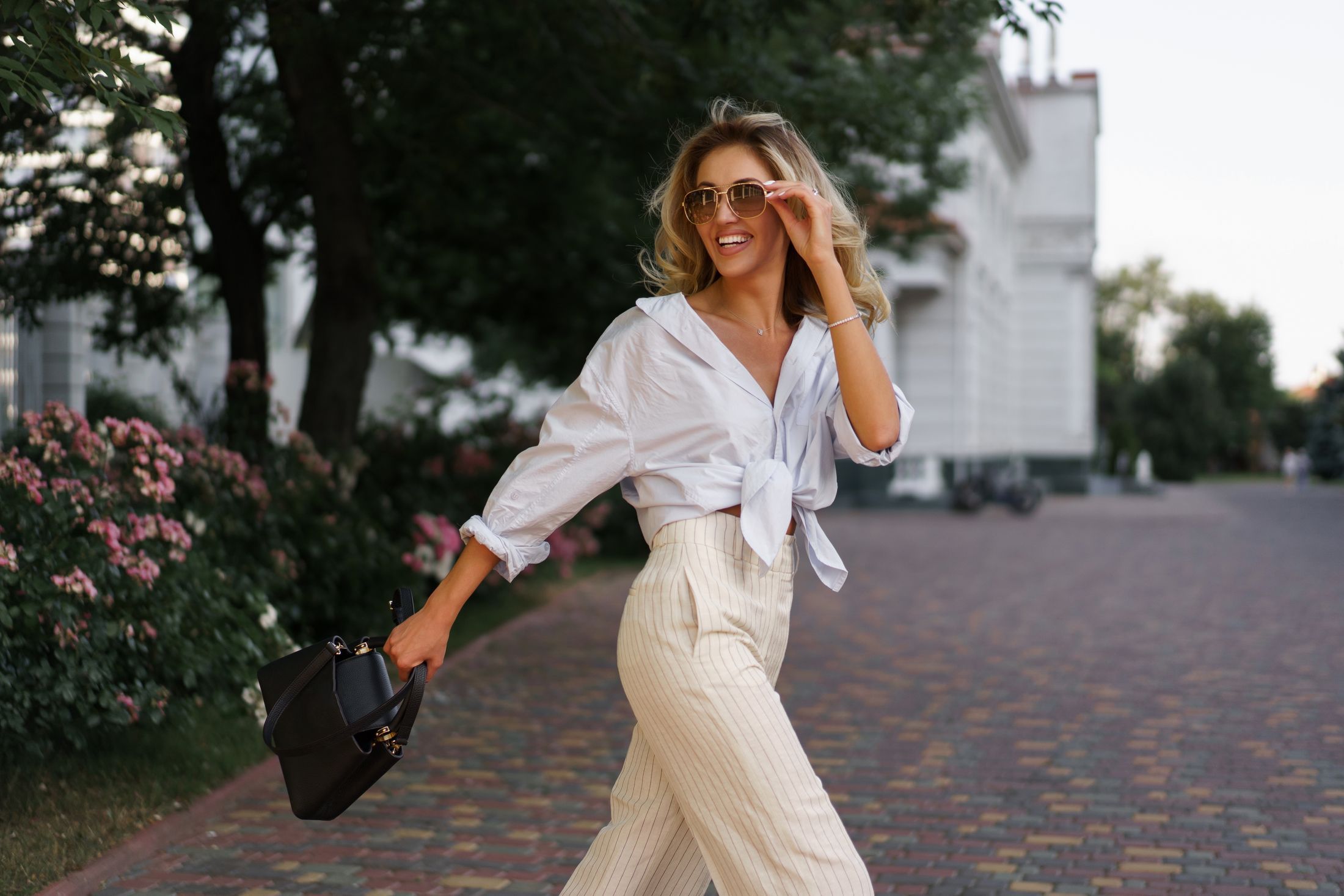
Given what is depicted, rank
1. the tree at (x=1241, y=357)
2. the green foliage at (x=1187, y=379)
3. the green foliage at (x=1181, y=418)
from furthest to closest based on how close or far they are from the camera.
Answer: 1. the tree at (x=1241, y=357)
2. the green foliage at (x=1187, y=379)
3. the green foliage at (x=1181, y=418)

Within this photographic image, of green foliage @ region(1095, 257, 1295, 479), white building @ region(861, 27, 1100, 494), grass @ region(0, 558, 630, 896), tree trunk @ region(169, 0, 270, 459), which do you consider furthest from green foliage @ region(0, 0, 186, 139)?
green foliage @ region(1095, 257, 1295, 479)

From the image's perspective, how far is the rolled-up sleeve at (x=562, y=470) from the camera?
256 cm

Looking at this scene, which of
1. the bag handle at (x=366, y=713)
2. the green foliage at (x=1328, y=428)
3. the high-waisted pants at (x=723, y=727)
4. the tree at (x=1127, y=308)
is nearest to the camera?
the high-waisted pants at (x=723, y=727)

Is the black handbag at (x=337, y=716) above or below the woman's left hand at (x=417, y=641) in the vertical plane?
below

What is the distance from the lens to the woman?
242cm

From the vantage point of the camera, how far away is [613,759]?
20.1 feet

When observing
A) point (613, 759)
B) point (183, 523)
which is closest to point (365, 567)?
point (183, 523)

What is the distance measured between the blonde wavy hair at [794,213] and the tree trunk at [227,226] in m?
5.73

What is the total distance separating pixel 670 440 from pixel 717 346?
0.19 m

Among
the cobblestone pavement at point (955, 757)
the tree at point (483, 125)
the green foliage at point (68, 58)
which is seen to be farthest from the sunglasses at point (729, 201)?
the tree at point (483, 125)

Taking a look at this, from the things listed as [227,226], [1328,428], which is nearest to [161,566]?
[227,226]

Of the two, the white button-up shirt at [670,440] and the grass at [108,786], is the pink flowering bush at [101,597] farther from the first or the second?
the white button-up shirt at [670,440]

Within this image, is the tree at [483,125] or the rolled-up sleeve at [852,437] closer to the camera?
the rolled-up sleeve at [852,437]

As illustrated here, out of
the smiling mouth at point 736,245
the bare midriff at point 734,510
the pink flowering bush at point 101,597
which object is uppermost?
the smiling mouth at point 736,245
